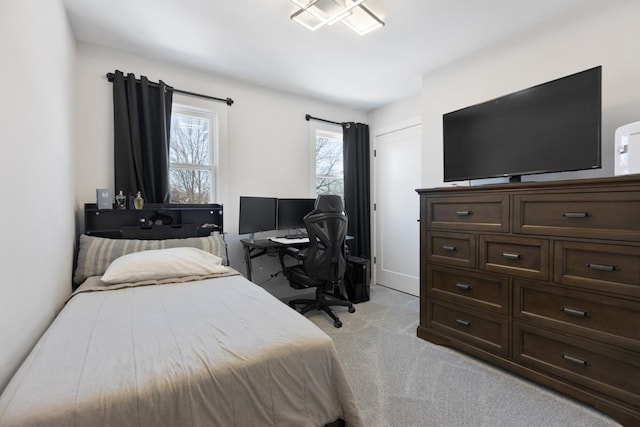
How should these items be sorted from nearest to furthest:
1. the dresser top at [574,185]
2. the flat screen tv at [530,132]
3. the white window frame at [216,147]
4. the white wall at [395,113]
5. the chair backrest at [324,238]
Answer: the dresser top at [574,185] < the flat screen tv at [530,132] < the chair backrest at [324,238] < the white window frame at [216,147] < the white wall at [395,113]

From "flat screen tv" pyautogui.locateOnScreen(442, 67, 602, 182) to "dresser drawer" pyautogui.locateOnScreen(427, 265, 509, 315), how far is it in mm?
787

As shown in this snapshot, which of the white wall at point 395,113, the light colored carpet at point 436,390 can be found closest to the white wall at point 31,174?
the light colored carpet at point 436,390

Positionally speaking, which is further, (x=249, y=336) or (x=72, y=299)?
(x=72, y=299)

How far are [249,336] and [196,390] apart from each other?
271 mm

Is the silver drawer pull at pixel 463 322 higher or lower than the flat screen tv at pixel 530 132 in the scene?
lower

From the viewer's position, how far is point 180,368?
3.06 feet

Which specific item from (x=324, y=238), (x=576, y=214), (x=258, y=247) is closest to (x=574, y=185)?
(x=576, y=214)

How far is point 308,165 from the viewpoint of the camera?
3816 mm

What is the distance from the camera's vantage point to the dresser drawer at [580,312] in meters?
1.47

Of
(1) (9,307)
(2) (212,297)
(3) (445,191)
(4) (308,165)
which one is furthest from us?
(4) (308,165)

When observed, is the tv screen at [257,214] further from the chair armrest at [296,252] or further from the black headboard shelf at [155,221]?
the chair armrest at [296,252]

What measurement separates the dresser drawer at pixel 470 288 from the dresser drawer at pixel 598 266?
343mm

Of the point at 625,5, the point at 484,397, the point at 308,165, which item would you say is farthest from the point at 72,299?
the point at 625,5

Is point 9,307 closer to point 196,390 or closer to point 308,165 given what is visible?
point 196,390
